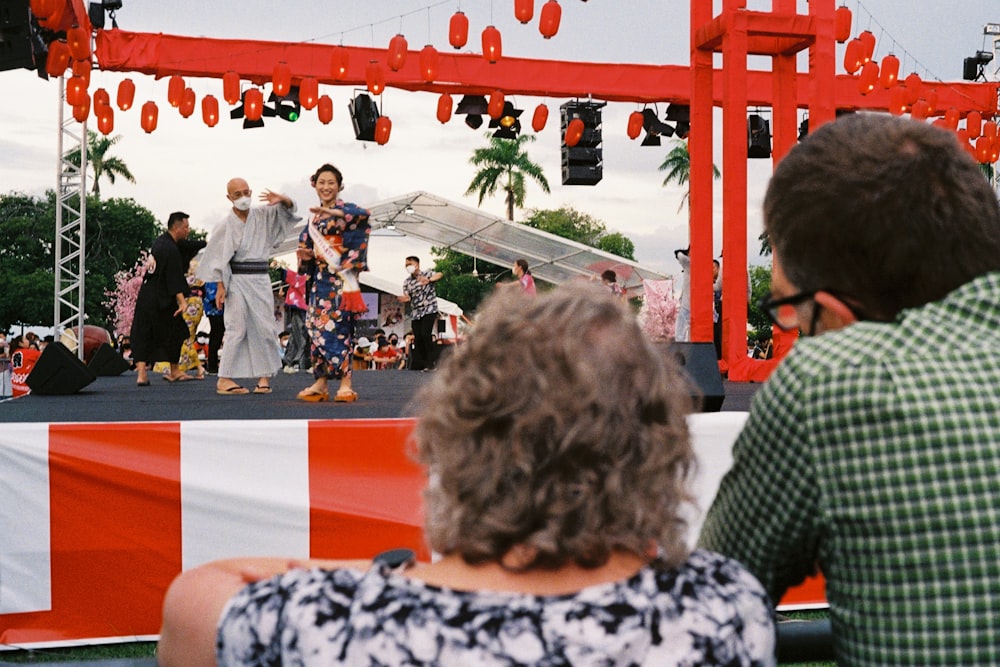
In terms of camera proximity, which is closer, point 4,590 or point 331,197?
point 4,590

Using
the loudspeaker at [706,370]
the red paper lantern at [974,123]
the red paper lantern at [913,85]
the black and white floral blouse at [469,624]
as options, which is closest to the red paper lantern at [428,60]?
the red paper lantern at [913,85]

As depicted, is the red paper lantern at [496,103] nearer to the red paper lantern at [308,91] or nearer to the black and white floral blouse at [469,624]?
the red paper lantern at [308,91]

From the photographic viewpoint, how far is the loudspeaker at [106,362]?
10.9m

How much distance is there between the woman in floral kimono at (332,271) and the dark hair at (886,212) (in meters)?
5.41

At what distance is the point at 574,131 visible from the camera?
14.2 m

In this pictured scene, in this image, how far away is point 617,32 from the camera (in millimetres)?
15922

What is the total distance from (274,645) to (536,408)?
30 cm

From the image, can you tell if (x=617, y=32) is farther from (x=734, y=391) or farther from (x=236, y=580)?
(x=236, y=580)

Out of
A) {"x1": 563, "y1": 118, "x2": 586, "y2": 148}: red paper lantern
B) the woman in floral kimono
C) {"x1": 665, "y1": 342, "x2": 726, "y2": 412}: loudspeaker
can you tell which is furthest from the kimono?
{"x1": 563, "y1": 118, "x2": 586, "y2": 148}: red paper lantern

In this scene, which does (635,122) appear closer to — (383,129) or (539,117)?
(539,117)

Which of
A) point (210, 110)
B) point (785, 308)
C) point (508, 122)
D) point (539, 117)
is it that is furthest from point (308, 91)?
point (785, 308)

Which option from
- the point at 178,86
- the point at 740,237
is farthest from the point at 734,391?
the point at 178,86

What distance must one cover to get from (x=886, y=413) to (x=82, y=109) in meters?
12.1

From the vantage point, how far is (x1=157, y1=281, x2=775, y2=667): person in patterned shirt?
801 millimetres
